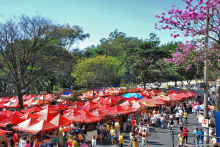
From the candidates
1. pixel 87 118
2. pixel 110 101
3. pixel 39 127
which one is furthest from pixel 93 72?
pixel 39 127

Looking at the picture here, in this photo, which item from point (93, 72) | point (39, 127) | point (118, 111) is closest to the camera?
point (39, 127)

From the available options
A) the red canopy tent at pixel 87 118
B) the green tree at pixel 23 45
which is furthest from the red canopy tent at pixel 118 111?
the green tree at pixel 23 45

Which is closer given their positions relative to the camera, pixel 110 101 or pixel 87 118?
pixel 87 118

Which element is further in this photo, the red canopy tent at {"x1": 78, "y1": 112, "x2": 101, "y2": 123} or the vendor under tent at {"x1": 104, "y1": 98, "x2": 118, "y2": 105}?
the vendor under tent at {"x1": 104, "y1": 98, "x2": 118, "y2": 105}

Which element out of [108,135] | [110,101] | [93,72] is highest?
[93,72]

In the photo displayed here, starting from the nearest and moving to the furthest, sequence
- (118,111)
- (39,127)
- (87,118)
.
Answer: (39,127) → (87,118) → (118,111)

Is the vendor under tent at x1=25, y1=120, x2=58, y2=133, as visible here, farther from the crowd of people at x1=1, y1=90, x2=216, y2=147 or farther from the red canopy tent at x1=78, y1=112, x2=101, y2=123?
the red canopy tent at x1=78, y1=112, x2=101, y2=123

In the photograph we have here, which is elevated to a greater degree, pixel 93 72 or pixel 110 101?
pixel 93 72

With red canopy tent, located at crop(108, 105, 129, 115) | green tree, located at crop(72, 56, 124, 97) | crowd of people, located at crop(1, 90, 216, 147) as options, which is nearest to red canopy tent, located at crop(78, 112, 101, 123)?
crowd of people, located at crop(1, 90, 216, 147)

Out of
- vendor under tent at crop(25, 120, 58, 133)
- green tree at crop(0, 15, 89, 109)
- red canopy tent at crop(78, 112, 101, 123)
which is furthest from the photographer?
green tree at crop(0, 15, 89, 109)

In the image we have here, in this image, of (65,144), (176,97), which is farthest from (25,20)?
(176,97)

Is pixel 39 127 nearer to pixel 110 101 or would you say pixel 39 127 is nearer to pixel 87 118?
pixel 87 118

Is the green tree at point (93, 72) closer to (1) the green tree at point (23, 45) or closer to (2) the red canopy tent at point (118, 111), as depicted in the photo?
(1) the green tree at point (23, 45)

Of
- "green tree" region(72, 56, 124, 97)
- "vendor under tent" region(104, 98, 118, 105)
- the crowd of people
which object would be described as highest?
"green tree" region(72, 56, 124, 97)
